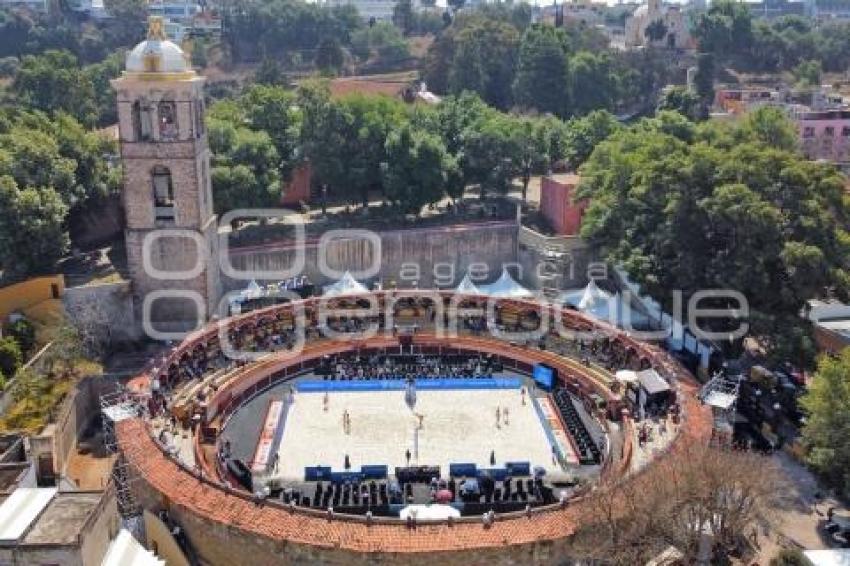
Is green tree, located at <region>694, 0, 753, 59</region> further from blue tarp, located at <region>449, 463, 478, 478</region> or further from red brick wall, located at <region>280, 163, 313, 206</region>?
blue tarp, located at <region>449, 463, 478, 478</region>

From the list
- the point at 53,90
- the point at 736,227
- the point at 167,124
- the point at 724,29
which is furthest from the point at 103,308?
the point at 724,29

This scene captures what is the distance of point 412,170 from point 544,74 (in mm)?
30860

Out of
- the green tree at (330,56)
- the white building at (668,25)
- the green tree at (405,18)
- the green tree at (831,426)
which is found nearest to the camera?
the green tree at (831,426)

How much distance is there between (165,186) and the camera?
39.3m

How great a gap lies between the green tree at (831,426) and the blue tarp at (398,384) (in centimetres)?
1214

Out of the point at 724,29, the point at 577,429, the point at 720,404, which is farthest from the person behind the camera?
the point at 724,29

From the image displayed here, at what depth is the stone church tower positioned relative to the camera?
36.2 meters

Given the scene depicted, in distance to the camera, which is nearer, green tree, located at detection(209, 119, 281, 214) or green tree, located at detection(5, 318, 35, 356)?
green tree, located at detection(5, 318, 35, 356)

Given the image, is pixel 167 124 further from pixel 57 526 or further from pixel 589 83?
pixel 589 83

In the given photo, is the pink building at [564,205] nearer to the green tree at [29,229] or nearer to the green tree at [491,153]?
the green tree at [491,153]

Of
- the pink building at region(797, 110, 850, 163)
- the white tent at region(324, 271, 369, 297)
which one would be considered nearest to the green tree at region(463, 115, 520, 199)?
the white tent at region(324, 271, 369, 297)

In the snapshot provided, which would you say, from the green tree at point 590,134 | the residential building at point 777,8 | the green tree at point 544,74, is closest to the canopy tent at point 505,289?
the green tree at point 590,134

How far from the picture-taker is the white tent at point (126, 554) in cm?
2050

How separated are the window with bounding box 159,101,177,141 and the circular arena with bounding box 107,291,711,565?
831 cm
